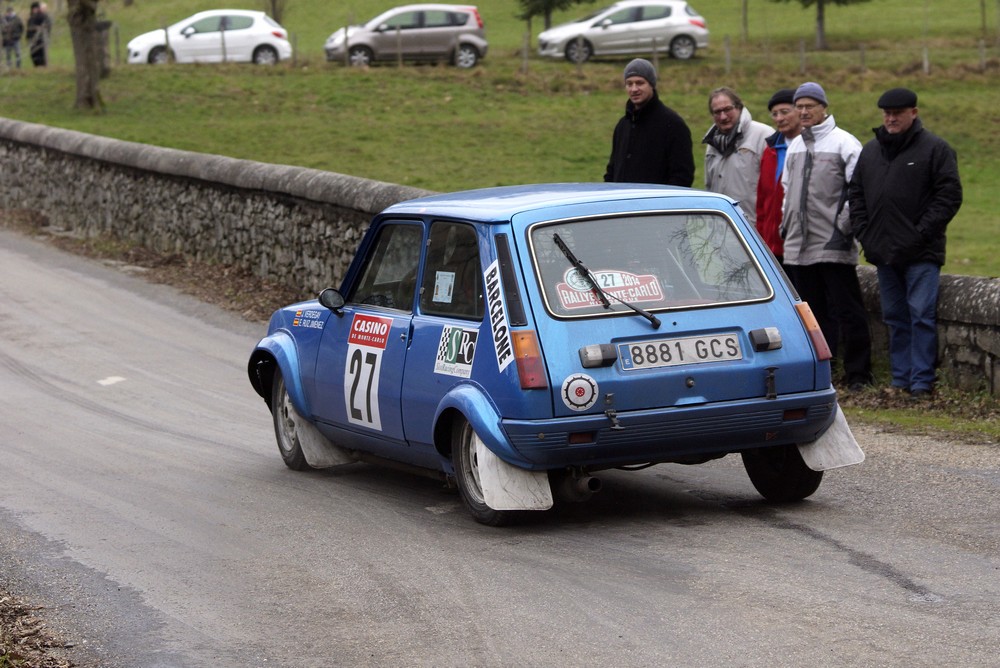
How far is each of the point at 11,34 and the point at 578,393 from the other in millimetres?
36083

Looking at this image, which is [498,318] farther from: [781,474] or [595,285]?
[781,474]

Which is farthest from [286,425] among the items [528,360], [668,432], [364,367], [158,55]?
[158,55]

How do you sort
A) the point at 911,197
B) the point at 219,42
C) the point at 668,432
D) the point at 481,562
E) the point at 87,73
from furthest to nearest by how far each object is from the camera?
the point at 219,42
the point at 87,73
the point at 911,197
the point at 668,432
the point at 481,562

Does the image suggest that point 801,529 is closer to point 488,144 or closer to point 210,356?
point 210,356

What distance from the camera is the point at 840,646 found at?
16.7ft

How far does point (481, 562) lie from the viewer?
6441mm

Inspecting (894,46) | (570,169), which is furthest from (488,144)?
(894,46)

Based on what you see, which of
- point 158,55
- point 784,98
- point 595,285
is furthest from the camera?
point 158,55

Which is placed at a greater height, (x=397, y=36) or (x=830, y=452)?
(x=397, y=36)

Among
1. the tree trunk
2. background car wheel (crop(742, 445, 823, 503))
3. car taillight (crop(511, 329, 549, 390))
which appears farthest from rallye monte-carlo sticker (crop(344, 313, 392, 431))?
the tree trunk

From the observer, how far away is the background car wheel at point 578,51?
41.7 meters

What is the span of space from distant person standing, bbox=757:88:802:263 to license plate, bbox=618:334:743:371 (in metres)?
3.94

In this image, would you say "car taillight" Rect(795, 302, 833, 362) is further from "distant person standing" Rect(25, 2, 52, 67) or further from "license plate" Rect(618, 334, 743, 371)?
"distant person standing" Rect(25, 2, 52, 67)

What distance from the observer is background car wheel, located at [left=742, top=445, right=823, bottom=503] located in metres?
7.32
